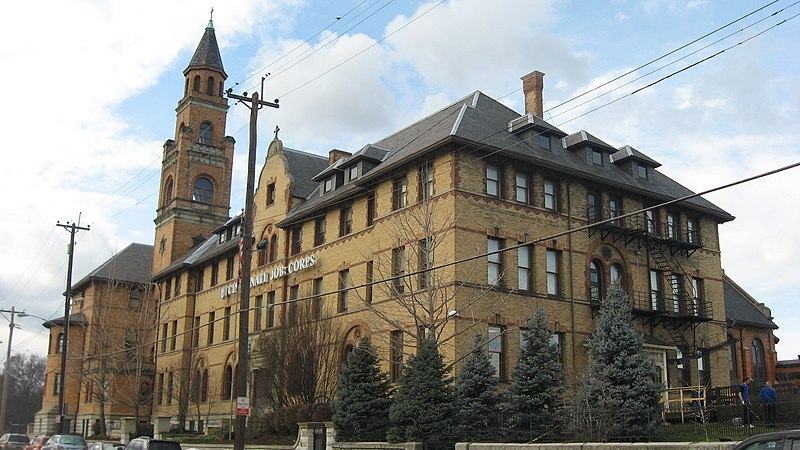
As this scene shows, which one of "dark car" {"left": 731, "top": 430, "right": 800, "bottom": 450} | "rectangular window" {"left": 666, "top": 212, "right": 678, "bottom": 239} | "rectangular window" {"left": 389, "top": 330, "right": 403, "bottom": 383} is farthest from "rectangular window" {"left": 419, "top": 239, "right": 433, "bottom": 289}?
"dark car" {"left": 731, "top": 430, "right": 800, "bottom": 450}

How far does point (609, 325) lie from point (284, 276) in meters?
20.4

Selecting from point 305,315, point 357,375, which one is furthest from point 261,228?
point 357,375

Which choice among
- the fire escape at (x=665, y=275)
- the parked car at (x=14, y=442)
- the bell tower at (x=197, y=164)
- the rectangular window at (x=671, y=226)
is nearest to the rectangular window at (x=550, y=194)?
the fire escape at (x=665, y=275)

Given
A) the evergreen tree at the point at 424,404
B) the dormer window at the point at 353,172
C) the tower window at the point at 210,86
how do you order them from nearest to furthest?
the evergreen tree at the point at 424,404, the dormer window at the point at 353,172, the tower window at the point at 210,86

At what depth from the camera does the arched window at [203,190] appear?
2655 inches

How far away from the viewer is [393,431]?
25453 millimetres

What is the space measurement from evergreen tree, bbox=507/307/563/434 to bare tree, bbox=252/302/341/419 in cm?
1160

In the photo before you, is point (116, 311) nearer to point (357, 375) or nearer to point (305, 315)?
point (305, 315)

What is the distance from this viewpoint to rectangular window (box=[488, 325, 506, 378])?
3089 cm

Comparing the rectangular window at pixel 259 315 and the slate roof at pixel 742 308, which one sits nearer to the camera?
the rectangular window at pixel 259 315

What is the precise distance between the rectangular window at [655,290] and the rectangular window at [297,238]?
17680mm

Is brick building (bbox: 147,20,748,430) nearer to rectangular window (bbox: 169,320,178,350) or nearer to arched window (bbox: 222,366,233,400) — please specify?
arched window (bbox: 222,366,233,400)

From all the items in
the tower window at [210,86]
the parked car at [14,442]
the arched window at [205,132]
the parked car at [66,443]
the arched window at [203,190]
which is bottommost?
the parked car at [14,442]

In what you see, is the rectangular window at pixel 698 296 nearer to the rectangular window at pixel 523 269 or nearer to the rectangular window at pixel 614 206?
the rectangular window at pixel 614 206
